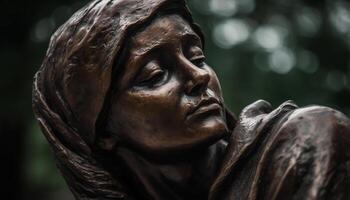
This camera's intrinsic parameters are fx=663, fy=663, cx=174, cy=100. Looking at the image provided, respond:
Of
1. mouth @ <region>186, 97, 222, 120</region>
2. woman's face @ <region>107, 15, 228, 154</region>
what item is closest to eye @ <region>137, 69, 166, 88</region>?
woman's face @ <region>107, 15, 228, 154</region>

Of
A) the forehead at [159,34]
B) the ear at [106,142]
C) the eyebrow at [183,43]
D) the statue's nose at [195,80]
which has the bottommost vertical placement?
the ear at [106,142]

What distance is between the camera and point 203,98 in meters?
2.02

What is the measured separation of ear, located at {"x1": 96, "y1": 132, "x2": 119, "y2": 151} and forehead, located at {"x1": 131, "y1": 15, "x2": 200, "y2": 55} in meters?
0.29

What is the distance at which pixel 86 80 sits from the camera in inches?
80.2

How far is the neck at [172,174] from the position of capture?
2059 millimetres

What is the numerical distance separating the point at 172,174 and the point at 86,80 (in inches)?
15.5

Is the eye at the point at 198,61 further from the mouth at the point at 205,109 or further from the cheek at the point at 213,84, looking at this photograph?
the mouth at the point at 205,109

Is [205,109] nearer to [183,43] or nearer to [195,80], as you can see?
[195,80]

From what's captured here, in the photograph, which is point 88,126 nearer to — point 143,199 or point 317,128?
point 143,199

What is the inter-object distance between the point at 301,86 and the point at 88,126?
10.8ft

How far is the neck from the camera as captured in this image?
2.06m

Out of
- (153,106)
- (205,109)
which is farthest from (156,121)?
(205,109)

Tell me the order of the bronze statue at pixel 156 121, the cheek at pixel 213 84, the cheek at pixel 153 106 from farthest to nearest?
the cheek at pixel 213 84
the cheek at pixel 153 106
the bronze statue at pixel 156 121

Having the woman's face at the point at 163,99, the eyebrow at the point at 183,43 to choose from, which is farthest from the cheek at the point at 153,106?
the eyebrow at the point at 183,43
